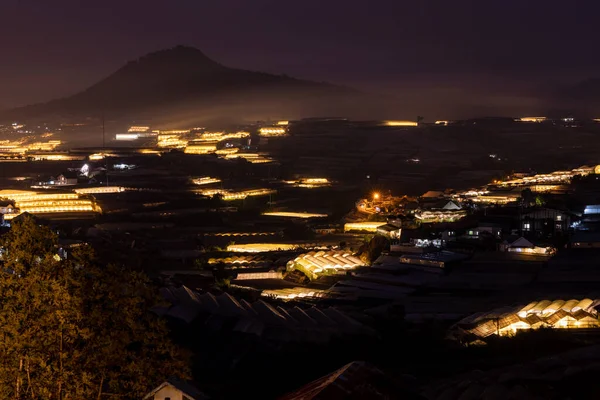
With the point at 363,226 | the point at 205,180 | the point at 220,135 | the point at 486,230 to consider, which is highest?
the point at 486,230

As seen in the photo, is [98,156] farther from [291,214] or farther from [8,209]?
[291,214]

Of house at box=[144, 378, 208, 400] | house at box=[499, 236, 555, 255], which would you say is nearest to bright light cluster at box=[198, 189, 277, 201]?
house at box=[499, 236, 555, 255]

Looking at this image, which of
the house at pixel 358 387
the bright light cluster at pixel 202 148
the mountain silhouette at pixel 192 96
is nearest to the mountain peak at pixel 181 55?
the mountain silhouette at pixel 192 96

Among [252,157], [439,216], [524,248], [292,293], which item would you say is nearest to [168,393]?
[292,293]

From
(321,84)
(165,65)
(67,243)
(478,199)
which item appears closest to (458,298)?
(67,243)

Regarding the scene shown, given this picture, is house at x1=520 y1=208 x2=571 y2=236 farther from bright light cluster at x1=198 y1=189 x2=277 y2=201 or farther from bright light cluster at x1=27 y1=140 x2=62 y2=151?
bright light cluster at x1=27 y1=140 x2=62 y2=151

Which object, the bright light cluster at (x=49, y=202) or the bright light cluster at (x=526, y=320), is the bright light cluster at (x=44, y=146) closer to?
the bright light cluster at (x=49, y=202)
